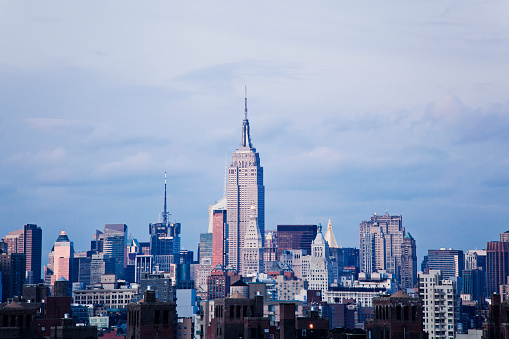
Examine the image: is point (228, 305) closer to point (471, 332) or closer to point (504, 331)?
point (504, 331)

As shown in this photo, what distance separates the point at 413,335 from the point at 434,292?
100 metres

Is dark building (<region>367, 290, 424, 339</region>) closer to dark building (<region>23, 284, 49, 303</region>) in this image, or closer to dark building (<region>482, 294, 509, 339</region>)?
dark building (<region>482, 294, 509, 339</region>)

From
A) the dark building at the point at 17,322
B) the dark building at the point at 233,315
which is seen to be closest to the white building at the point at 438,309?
the dark building at the point at 233,315

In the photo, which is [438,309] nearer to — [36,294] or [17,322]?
[36,294]

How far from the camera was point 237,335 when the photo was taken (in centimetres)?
9469

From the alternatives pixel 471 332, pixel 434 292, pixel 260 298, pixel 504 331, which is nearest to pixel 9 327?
pixel 260 298

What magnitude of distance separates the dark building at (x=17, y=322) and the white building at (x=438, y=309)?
92.0m

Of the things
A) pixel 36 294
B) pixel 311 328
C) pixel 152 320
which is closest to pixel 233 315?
pixel 152 320

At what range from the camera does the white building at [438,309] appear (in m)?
173

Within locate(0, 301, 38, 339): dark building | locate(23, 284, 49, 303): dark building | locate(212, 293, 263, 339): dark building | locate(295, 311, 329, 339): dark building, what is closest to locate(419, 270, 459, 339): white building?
locate(23, 284, 49, 303): dark building

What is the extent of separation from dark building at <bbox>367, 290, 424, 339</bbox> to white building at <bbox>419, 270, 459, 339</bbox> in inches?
3257

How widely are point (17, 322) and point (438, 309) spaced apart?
4183 inches

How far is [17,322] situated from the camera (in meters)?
87.4

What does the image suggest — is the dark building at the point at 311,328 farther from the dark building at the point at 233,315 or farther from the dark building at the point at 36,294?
the dark building at the point at 36,294
